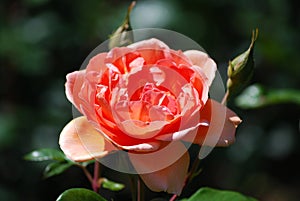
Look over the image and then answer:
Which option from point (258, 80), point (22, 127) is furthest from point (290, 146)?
point (22, 127)

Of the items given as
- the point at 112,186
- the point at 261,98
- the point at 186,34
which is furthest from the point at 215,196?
the point at 186,34

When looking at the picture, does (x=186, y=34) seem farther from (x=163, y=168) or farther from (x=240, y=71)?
(x=163, y=168)

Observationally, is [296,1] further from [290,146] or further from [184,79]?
[184,79]

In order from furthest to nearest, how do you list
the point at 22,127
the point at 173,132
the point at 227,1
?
1. the point at 227,1
2. the point at 22,127
3. the point at 173,132

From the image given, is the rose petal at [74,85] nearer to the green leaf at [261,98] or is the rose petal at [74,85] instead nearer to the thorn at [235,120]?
the thorn at [235,120]

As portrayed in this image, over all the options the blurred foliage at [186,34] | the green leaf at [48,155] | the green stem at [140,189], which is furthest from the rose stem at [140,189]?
the blurred foliage at [186,34]

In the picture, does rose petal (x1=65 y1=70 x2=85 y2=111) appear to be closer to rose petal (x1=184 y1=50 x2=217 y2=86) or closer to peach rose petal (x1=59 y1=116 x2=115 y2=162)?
peach rose petal (x1=59 y1=116 x2=115 y2=162)
